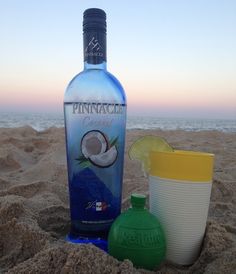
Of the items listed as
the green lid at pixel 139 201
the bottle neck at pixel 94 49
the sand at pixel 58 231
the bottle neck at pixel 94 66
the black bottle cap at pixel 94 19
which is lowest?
the sand at pixel 58 231

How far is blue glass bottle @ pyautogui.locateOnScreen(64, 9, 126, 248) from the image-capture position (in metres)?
1.17

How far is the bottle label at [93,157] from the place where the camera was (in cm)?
116

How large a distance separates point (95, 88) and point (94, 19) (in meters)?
0.23

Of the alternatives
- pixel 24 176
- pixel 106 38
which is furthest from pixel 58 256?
pixel 24 176

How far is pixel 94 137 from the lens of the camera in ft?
3.84

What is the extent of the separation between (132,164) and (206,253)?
1705mm

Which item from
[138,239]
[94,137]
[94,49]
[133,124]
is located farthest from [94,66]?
[133,124]

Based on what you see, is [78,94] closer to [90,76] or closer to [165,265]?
[90,76]

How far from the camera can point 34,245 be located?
1145 millimetres

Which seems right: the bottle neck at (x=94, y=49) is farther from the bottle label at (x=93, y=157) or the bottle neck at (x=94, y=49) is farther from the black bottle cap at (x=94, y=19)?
the bottle label at (x=93, y=157)

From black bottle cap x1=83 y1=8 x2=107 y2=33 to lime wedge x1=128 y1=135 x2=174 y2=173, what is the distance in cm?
41

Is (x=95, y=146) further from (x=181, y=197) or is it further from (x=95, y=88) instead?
(x=181, y=197)

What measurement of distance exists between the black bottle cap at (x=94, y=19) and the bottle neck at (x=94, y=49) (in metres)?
0.01

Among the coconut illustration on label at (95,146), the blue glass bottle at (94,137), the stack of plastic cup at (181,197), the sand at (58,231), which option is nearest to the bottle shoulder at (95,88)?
the blue glass bottle at (94,137)
